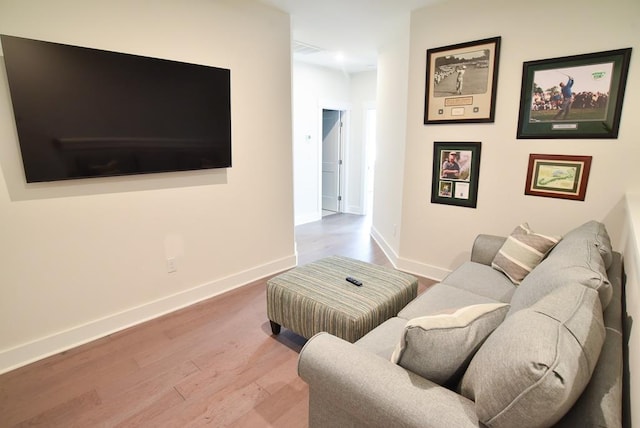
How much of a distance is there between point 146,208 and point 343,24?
2.66 metres

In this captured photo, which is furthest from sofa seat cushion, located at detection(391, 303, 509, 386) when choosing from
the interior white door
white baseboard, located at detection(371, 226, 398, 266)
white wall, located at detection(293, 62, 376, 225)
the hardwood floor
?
the interior white door

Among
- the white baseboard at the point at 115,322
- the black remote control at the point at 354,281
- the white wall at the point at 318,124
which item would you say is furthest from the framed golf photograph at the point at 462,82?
the white wall at the point at 318,124

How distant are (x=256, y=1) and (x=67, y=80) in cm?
174

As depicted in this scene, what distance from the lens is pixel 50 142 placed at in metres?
2.06

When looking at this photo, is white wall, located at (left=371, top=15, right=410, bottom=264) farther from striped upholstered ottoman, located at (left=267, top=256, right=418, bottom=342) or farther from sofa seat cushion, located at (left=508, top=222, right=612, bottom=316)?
sofa seat cushion, located at (left=508, top=222, right=612, bottom=316)

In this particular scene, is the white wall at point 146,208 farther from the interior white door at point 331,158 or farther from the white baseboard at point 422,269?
the interior white door at point 331,158

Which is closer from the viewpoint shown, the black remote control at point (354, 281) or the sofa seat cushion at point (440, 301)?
the sofa seat cushion at point (440, 301)

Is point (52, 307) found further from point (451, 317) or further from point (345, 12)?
point (345, 12)

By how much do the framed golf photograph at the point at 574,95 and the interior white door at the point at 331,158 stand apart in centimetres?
395

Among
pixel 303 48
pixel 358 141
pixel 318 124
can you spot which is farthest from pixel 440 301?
pixel 358 141

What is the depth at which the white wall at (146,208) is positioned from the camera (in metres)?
2.09

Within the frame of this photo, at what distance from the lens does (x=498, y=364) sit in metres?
0.88

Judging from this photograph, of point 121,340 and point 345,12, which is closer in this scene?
point 121,340

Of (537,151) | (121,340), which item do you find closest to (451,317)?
(537,151)
